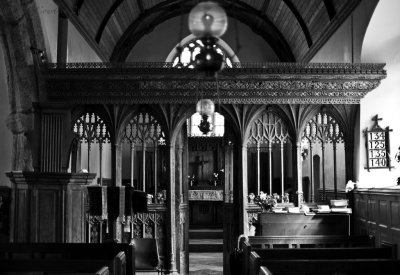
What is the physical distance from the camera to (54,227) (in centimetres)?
685

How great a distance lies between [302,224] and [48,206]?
383 centimetres

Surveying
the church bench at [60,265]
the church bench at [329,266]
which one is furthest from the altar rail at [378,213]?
the church bench at [60,265]

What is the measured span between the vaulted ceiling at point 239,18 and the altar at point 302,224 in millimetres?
3949

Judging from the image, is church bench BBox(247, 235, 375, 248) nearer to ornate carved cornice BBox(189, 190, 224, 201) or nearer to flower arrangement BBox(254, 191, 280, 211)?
flower arrangement BBox(254, 191, 280, 211)

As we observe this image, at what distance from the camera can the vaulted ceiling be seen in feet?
37.4

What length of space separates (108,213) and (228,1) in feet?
34.1

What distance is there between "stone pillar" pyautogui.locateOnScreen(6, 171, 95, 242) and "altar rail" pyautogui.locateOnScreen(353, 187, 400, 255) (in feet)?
13.2

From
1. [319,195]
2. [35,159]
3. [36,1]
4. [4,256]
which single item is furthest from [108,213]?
[319,195]

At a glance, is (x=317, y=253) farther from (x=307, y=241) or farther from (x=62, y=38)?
(x=62, y=38)

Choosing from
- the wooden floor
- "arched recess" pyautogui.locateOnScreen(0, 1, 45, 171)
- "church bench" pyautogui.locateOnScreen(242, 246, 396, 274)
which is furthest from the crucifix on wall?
"church bench" pyautogui.locateOnScreen(242, 246, 396, 274)

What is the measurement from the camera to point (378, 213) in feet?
26.3

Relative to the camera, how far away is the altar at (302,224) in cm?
836

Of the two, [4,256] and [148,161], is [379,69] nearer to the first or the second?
[4,256]

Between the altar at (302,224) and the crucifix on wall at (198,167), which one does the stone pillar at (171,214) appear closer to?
the altar at (302,224)
